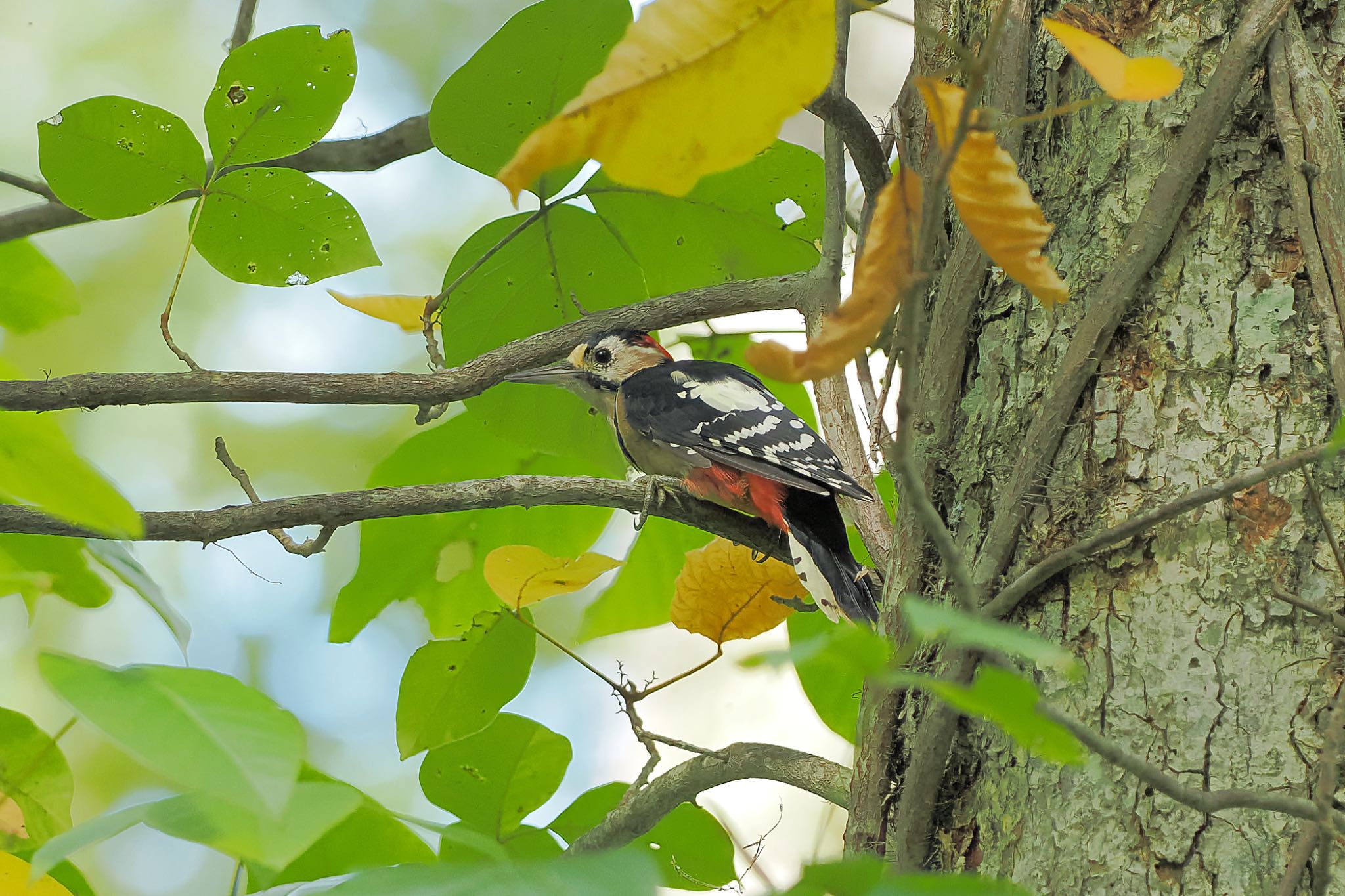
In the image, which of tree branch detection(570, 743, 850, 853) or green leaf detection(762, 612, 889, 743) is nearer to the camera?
tree branch detection(570, 743, 850, 853)

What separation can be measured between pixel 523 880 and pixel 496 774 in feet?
3.11

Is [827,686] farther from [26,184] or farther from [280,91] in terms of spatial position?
[26,184]

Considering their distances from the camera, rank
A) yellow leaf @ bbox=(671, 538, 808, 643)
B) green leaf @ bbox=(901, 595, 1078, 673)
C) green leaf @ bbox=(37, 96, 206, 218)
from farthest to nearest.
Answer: yellow leaf @ bbox=(671, 538, 808, 643) < green leaf @ bbox=(37, 96, 206, 218) < green leaf @ bbox=(901, 595, 1078, 673)

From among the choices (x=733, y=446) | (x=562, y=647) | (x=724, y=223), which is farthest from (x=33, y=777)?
(x=733, y=446)

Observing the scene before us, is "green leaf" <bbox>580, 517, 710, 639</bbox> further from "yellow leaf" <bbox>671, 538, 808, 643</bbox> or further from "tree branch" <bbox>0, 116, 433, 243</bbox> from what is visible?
"tree branch" <bbox>0, 116, 433, 243</bbox>

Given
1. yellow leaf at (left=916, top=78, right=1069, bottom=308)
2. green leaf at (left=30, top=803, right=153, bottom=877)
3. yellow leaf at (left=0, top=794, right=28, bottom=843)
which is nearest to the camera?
green leaf at (left=30, top=803, right=153, bottom=877)

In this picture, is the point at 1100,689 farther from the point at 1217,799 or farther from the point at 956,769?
the point at 1217,799

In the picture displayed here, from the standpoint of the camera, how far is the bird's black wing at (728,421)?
206 cm

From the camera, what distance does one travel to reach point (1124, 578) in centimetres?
104

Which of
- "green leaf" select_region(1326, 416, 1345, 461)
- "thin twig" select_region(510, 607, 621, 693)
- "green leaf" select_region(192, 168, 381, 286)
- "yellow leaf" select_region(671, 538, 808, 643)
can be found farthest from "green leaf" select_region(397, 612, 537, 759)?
"green leaf" select_region(1326, 416, 1345, 461)

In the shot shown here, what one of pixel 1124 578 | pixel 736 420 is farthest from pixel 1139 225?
pixel 736 420

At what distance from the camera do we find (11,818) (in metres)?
1.07

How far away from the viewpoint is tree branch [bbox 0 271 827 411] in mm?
1393

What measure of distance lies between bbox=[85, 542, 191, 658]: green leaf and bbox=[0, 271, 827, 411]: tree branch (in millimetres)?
372
